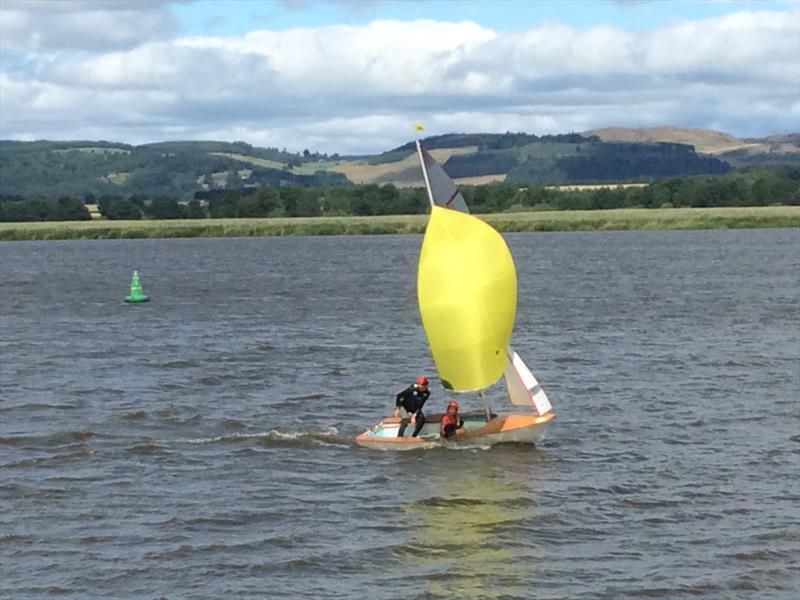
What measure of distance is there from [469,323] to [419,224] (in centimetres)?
14782

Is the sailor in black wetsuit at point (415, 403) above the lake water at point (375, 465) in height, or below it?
above

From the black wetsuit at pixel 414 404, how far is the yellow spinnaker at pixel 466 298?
4.10 feet

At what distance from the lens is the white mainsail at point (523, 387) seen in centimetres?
3198

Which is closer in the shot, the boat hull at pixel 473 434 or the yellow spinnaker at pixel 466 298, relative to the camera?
the boat hull at pixel 473 434

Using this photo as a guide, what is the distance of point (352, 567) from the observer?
904 inches

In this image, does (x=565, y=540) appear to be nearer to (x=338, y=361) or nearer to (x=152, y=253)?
(x=338, y=361)

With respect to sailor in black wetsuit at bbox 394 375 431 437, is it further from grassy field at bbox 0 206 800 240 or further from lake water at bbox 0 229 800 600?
grassy field at bbox 0 206 800 240

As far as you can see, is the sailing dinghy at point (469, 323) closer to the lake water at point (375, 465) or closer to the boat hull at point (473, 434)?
the boat hull at point (473, 434)

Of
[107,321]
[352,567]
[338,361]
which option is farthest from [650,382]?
[107,321]

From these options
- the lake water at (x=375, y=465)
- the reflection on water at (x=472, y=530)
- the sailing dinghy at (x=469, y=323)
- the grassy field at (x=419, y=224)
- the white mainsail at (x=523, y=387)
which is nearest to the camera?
the reflection on water at (x=472, y=530)

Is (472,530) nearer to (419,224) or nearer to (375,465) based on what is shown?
(375,465)

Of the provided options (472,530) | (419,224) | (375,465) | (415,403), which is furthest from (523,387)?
(419,224)

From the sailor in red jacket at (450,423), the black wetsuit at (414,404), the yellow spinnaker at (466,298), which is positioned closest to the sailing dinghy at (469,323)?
the yellow spinnaker at (466,298)

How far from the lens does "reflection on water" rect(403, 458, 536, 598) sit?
22.1 meters
